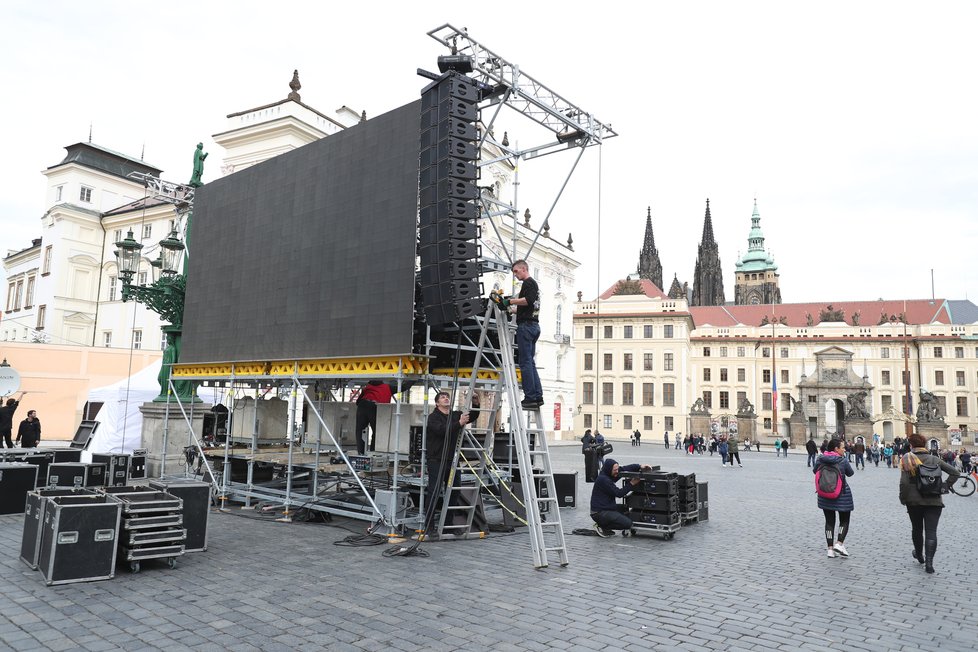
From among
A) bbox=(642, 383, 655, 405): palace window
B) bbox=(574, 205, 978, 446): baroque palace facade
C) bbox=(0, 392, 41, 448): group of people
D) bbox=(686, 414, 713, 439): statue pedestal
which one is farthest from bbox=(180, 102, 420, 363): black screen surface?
bbox=(642, 383, 655, 405): palace window

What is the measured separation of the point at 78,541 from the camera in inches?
283

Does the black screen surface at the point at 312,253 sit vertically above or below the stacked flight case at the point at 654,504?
above

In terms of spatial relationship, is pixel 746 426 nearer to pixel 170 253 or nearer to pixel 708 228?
pixel 170 253

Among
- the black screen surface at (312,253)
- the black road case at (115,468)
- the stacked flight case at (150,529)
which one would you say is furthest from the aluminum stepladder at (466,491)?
the black road case at (115,468)

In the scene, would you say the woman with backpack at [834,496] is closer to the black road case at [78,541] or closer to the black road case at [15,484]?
the black road case at [78,541]

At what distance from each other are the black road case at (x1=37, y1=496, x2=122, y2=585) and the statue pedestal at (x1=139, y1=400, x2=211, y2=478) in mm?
10920

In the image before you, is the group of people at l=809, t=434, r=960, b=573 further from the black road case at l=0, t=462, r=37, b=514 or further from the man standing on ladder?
the black road case at l=0, t=462, r=37, b=514

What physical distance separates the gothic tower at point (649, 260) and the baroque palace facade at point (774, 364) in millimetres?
31666

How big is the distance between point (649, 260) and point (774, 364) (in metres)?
61.2

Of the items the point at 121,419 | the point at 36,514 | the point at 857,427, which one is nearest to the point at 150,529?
the point at 36,514

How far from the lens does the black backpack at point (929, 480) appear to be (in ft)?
28.2

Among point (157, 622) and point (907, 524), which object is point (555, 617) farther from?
point (907, 524)

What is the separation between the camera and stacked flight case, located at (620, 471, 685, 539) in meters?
10.8

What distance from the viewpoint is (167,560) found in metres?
8.16
